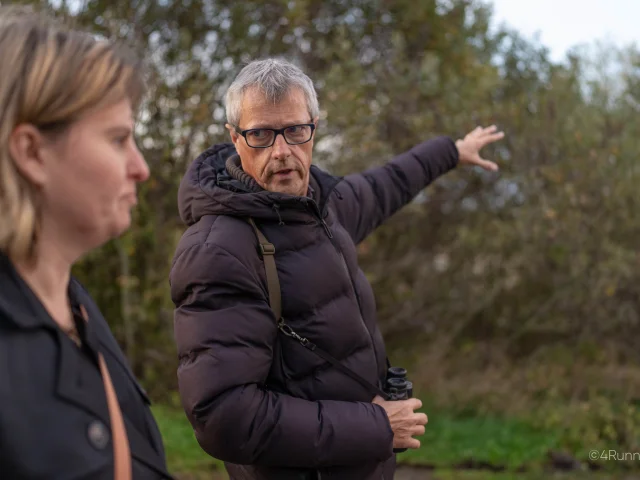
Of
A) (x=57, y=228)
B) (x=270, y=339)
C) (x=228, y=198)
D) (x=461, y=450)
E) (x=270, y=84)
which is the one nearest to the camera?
(x=57, y=228)

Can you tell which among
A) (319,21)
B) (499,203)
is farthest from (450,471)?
(319,21)

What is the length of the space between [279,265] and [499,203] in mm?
4475

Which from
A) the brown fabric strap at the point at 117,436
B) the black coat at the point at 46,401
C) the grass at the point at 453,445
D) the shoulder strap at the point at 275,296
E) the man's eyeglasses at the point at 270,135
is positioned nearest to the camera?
the black coat at the point at 46,401

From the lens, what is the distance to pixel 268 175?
7.72ft

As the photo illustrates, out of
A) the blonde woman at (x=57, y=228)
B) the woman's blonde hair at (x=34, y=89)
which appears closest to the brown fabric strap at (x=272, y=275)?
the blonde woman at (x=57, y=228)

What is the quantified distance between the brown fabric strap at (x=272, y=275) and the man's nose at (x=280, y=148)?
0.33m

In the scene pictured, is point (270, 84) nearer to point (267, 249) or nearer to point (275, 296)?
point (267, 249)

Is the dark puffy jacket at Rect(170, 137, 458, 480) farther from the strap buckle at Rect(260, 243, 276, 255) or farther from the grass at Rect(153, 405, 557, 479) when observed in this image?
the grass at Rect(153, 405, 557, 479)

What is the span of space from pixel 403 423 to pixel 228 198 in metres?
0.91

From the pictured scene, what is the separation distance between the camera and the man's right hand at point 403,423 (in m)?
2.23

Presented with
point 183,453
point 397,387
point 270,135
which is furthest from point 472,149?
point 183,453

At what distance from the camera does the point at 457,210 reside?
652 centimetres

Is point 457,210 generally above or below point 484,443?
above

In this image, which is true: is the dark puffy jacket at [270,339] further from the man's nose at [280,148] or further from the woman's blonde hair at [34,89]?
the woman's blonde hair at [34,89]
